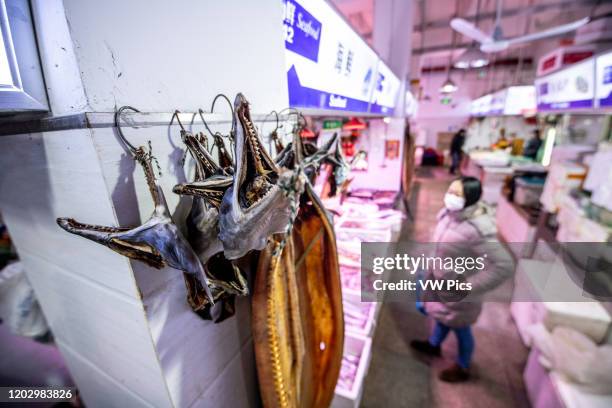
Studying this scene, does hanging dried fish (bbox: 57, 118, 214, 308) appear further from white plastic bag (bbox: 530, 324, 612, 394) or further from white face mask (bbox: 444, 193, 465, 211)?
white plastic bag (bbox: 530, 324, 612, 394)

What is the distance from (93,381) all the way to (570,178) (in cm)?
592

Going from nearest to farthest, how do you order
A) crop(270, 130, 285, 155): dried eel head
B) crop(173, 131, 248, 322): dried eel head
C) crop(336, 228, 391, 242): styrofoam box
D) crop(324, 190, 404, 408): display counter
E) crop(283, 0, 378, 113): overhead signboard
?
crop(173, 131, 248, 322): dried eel head → crop(270, 130, 285, 155): dried eel head → crop(283, 0, 378, 113): overhead signboard → crop(324, 190, 404, 408): display counter → crop(336, 228, 391, 242): styrofoam box

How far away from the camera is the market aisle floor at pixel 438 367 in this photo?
9.14ft

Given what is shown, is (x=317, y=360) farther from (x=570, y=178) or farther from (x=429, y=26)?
(x=429, y=26)

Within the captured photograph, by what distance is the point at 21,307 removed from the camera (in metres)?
1.62

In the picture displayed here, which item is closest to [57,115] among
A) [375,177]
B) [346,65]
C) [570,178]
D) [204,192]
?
[204,192]

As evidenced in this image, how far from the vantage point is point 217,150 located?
1.02 m

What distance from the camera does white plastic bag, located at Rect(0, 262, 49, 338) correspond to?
5.34ft

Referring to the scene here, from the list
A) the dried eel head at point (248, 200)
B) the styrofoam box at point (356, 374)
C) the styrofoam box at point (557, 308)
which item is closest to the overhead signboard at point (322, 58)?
the dried eel head at point (248, 200)

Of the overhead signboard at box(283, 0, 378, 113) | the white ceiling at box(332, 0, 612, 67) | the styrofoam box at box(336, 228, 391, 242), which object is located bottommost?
the styrofoam box at box(336, 228, 391, 242)

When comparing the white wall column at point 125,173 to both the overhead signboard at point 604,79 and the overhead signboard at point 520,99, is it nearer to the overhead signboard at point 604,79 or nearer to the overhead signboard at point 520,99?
the overhead signboard at point 604,79

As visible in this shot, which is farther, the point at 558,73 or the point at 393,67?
the point at 393,67

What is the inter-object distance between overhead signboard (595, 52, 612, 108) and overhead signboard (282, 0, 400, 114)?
3.20m

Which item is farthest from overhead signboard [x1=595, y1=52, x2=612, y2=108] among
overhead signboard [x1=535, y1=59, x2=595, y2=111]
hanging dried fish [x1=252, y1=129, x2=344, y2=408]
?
hanging dried fish [x1=252, y1=129, x2=344, y2=408]
